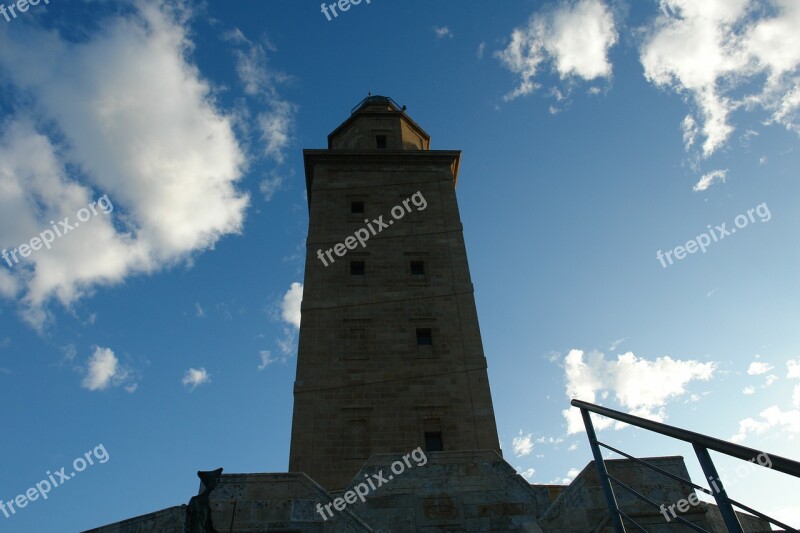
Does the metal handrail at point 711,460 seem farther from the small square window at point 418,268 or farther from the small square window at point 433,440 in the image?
the small square window at point 418,268

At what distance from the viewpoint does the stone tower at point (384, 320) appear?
17297mm

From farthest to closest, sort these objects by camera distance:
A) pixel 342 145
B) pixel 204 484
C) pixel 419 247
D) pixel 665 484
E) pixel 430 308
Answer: pixel 342 145
pixel 419 247
pixel 430 308
pixel 665 484
pixel 204 484

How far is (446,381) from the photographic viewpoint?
1858 cm

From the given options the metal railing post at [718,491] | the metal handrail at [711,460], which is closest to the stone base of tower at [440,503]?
the metal handrail at [711,460]

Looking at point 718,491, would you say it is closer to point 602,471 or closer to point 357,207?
point 602,471

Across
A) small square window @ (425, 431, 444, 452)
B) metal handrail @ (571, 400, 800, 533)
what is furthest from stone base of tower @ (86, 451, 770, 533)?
small square window @ (425, 431, 444, 452)

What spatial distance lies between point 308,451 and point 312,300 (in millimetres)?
5961

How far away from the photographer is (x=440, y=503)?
10703mm

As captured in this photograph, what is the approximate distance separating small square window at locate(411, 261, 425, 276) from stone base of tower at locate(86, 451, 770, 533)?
11188 mm

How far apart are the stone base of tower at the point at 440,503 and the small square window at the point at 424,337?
27.6ft

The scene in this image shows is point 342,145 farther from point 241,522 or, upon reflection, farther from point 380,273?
point 241,522

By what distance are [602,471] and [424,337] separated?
13.8 m

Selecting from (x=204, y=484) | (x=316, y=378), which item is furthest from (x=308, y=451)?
(x=204, y=484)

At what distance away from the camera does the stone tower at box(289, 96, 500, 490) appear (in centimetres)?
1730
